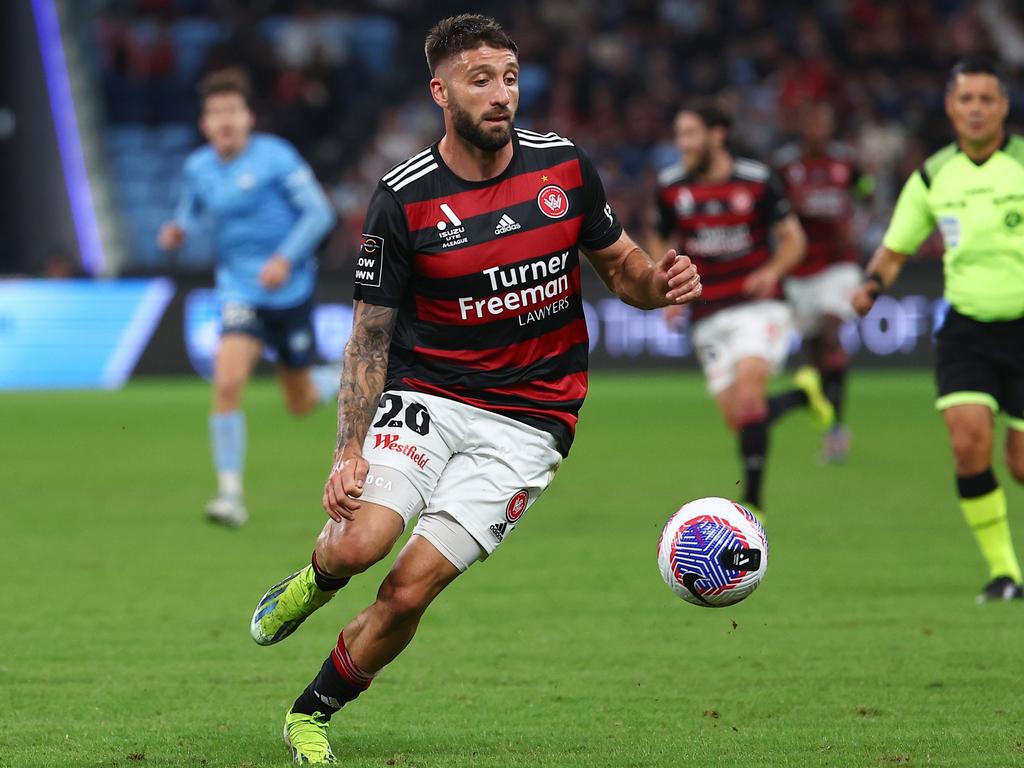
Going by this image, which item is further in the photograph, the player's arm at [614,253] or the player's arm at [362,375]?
the player's arm at [614,253]

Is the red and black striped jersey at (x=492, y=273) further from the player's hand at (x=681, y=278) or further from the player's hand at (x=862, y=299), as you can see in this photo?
the player's hand at (x=862, y=299)

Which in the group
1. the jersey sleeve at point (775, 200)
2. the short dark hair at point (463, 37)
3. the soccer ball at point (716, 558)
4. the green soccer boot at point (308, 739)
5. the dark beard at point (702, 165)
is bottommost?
the jersey sleeve at point (775, 200)

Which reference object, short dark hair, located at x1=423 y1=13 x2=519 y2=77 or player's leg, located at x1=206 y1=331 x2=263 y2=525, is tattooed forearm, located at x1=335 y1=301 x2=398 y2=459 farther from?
player's leg, located at x1=206 y1=331 x2=263 y2=525

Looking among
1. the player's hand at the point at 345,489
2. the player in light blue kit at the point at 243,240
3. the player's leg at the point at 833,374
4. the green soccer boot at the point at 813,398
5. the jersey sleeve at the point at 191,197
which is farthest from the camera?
the player's leg at the point at 833,374

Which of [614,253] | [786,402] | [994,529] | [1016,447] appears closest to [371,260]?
[614,253]

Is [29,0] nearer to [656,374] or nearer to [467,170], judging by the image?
[656,374]

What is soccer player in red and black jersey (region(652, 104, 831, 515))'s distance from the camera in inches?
397

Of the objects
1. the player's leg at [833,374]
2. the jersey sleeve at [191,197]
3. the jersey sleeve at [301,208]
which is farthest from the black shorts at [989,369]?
the player's leg at [833,374]

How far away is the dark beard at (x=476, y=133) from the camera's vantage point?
16.5 ft

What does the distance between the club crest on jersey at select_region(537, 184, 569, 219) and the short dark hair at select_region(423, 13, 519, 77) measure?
1.48ft

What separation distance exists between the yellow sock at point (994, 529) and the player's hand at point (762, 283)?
243cm

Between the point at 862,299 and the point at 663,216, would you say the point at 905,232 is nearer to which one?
the point at 862,299

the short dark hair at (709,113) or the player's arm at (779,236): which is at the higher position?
the short dark hair at (709,113)

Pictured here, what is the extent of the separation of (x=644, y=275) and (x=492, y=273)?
0.51 meters
